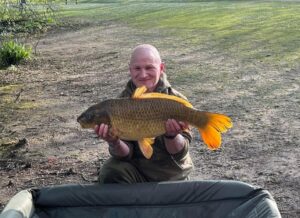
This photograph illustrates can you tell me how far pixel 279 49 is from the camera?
10.6 metres

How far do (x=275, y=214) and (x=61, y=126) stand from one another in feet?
12.1

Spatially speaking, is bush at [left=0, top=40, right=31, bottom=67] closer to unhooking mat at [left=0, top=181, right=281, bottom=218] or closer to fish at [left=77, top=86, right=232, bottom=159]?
unhooking mat at [left=0, top=181, right=281, bottom=218]

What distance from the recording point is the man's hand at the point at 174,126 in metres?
3.01

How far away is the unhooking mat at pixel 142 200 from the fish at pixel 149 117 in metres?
0.47

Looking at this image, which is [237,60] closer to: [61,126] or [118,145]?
[61,126]

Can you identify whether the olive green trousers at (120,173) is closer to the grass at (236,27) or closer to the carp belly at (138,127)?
the carp belly at (138,127)

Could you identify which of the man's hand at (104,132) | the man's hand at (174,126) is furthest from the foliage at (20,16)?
the man's hand at (174,126)

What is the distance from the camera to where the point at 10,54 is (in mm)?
10852

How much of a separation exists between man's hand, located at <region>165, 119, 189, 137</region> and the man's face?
393mm

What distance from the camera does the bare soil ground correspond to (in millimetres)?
4621

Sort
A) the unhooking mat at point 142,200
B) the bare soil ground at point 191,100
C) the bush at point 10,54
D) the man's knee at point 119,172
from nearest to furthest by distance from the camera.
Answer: the unhooking mat at point 142,200, the man's knee at point 119,172, the bare soil ground at point 191,100, the bush at point 10,54

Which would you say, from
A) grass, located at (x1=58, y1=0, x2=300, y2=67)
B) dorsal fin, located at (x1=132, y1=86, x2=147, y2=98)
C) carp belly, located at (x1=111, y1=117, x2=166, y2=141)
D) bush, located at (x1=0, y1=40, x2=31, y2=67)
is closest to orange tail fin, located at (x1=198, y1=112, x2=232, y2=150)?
carp belly, located at (x1=111, y1=117, x2=166, y2=141)

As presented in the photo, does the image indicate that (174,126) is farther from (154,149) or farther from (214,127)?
(154,149)

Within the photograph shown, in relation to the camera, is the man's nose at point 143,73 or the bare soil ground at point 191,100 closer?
the man's nose at point 143,73
